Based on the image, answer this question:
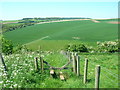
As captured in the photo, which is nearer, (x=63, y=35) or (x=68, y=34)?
(x=63, y=35)

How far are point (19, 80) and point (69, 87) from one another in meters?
2.98

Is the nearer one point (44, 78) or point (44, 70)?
point (44, 78)

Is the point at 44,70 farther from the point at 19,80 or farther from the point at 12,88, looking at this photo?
the point at 12,88

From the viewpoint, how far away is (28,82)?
28.0 ft

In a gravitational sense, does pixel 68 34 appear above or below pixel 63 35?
above

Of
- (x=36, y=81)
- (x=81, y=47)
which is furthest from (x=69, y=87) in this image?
(x=81, y=47)

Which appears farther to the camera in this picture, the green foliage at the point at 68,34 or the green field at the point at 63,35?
the green foliage at the point at 68,34

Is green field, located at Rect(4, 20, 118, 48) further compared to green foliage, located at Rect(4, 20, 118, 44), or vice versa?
green foliage, located at Rect(4, 20, 118, 44)

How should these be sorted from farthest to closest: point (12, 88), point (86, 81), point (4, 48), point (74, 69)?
point (4, 48) < point (74, 69) < point (86, 81) < point (12, 88)

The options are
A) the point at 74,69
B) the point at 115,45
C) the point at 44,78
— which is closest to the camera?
the point at 44,78

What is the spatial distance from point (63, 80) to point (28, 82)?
90.1 inches

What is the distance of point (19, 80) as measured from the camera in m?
8.36

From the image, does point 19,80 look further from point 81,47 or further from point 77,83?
point 81,47

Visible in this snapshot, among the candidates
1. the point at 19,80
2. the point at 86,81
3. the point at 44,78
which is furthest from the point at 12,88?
the point at 86,81
